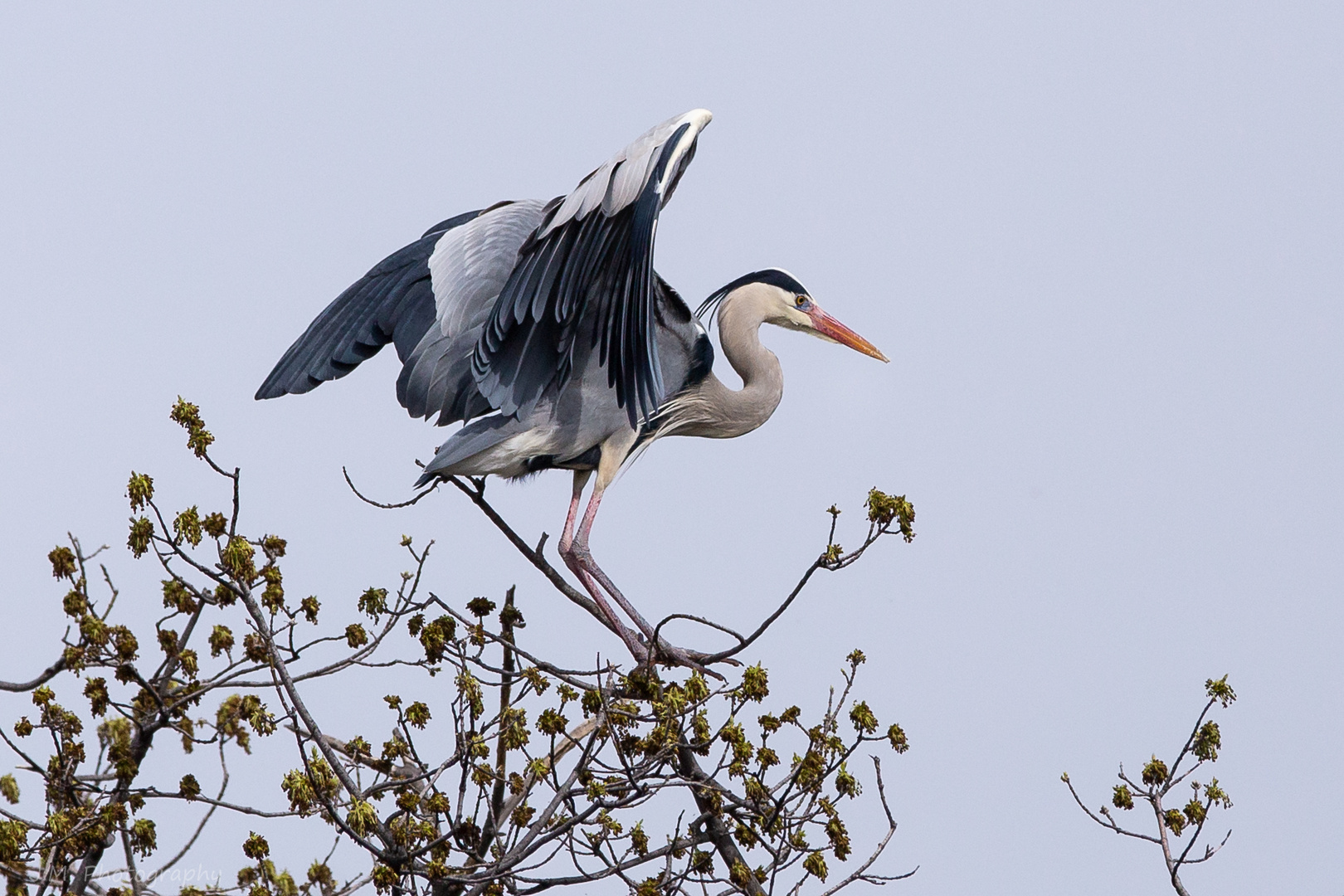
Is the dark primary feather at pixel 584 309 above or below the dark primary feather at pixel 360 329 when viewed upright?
below

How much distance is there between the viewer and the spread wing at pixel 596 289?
4289mm

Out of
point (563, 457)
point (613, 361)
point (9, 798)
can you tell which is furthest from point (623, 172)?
point (9, 798)

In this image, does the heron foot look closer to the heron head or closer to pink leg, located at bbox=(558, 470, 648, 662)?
pink leg, located at bbox=(558, 470, 648, 662)

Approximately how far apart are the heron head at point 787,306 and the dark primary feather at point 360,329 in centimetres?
119

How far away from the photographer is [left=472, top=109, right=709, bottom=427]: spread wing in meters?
4.29

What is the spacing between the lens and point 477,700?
3559mm

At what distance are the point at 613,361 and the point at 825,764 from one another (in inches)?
63.1

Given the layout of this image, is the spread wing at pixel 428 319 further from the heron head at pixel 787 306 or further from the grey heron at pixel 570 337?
the heron head at pixel 787 306

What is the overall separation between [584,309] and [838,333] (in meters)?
1.79

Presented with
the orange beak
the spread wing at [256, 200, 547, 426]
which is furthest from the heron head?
the spread wing at [256, 200, 547, 426]

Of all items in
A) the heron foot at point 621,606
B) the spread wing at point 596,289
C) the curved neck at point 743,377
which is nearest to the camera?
the spread wing at point 596,289

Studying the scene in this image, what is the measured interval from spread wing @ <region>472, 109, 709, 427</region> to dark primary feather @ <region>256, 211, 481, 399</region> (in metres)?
0.68

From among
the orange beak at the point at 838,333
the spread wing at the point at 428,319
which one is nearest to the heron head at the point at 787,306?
the orange beak at the point at 838,333

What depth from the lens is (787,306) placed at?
6.09 metres
